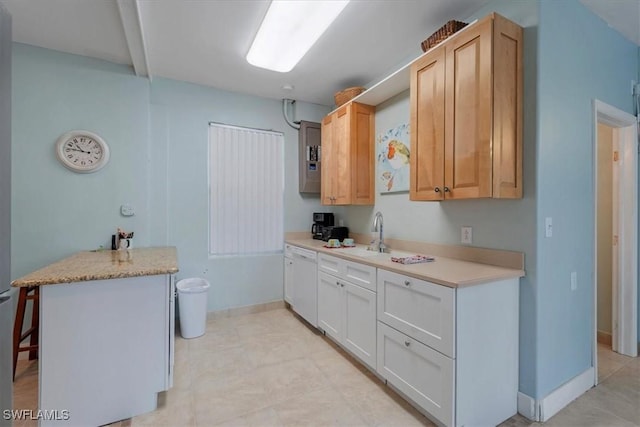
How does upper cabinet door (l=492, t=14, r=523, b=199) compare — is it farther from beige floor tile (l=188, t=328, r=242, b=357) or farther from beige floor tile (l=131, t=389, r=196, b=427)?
beige floor tile (l=188, t=328, r=242, b=357)

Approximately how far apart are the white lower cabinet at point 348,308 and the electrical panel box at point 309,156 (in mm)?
1203

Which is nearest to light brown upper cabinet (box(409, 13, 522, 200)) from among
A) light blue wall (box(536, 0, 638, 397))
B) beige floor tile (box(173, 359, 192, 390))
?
light blue wall (box(536, 0, 638, 397))

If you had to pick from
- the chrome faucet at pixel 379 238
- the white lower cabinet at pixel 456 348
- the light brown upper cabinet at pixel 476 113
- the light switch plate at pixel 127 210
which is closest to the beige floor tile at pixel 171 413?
the white lower cabinet at pixel 456 348

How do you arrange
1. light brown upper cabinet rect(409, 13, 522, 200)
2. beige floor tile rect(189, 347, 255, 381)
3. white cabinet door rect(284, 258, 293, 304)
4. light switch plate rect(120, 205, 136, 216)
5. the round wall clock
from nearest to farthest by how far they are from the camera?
light brown upper cabinet rect(409, 13, 522, 200), beige floor tile rect(189, 347, 255, 381), the round wall clock, light switch plate rect(120, 205, 136, 216), white cabinet door rect(284, 258, 293, 304)

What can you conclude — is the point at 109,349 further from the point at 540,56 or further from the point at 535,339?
the point at 540,56

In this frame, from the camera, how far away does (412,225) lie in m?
2.63

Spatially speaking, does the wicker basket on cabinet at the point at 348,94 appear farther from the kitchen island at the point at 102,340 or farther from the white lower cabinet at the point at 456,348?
the kitchen island at the point at 102,340

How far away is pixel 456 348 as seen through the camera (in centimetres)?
152

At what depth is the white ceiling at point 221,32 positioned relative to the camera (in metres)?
2.00

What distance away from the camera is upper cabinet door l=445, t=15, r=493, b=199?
166 cm

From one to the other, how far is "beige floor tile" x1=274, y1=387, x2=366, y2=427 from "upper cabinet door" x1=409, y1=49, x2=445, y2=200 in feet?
4.88

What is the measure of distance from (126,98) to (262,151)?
145 centimetres

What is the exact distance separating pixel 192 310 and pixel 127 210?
1.17 meters

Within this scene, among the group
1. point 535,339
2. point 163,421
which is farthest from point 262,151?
point 535,339
